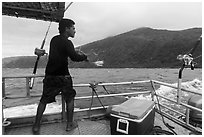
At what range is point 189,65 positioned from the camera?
2.84 metres

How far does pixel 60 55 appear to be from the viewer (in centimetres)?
255

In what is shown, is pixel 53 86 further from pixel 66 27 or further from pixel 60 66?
pixel 66 27

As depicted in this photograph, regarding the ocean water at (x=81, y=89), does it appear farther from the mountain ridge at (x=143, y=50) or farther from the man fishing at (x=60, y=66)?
the mountain ridge at (x=143, y=50)

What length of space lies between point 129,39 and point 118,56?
122 ft

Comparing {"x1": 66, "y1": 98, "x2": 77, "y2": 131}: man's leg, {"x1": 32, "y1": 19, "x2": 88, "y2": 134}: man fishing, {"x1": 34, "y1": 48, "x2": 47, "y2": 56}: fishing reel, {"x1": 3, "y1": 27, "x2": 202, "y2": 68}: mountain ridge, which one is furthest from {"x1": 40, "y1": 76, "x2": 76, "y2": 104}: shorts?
{"x1": 3, "y1": 27, "x2": 202, "y2": 68}: mountain ridge

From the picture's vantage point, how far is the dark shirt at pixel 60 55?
2.52 metres

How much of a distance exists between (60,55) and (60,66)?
172 millimetres

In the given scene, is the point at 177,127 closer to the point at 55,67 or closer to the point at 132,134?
the point at 132,134

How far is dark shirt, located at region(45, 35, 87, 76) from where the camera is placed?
252cm

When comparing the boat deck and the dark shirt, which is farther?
the boat deck

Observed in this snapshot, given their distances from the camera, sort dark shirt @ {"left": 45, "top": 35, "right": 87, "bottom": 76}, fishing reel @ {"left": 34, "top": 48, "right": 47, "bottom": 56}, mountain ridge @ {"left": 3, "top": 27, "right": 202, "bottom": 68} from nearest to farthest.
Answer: dark shirt @ {"left": 45, "top": 35, "right": 87, "bottom": 76}
fishing reel @ {"left": 34, "top": 48, "right": 47, "bottom": 56}
mountain ridge @ {"left": 3, "top": 27, "right": 202, "bottom": 68}

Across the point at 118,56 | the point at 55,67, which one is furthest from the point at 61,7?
the point at 118,56

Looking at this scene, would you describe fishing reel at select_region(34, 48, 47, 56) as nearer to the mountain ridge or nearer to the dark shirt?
the dark shirt

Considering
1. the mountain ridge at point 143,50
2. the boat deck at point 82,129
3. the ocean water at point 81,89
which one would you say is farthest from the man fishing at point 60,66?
the mountain ridge at point 143,50
